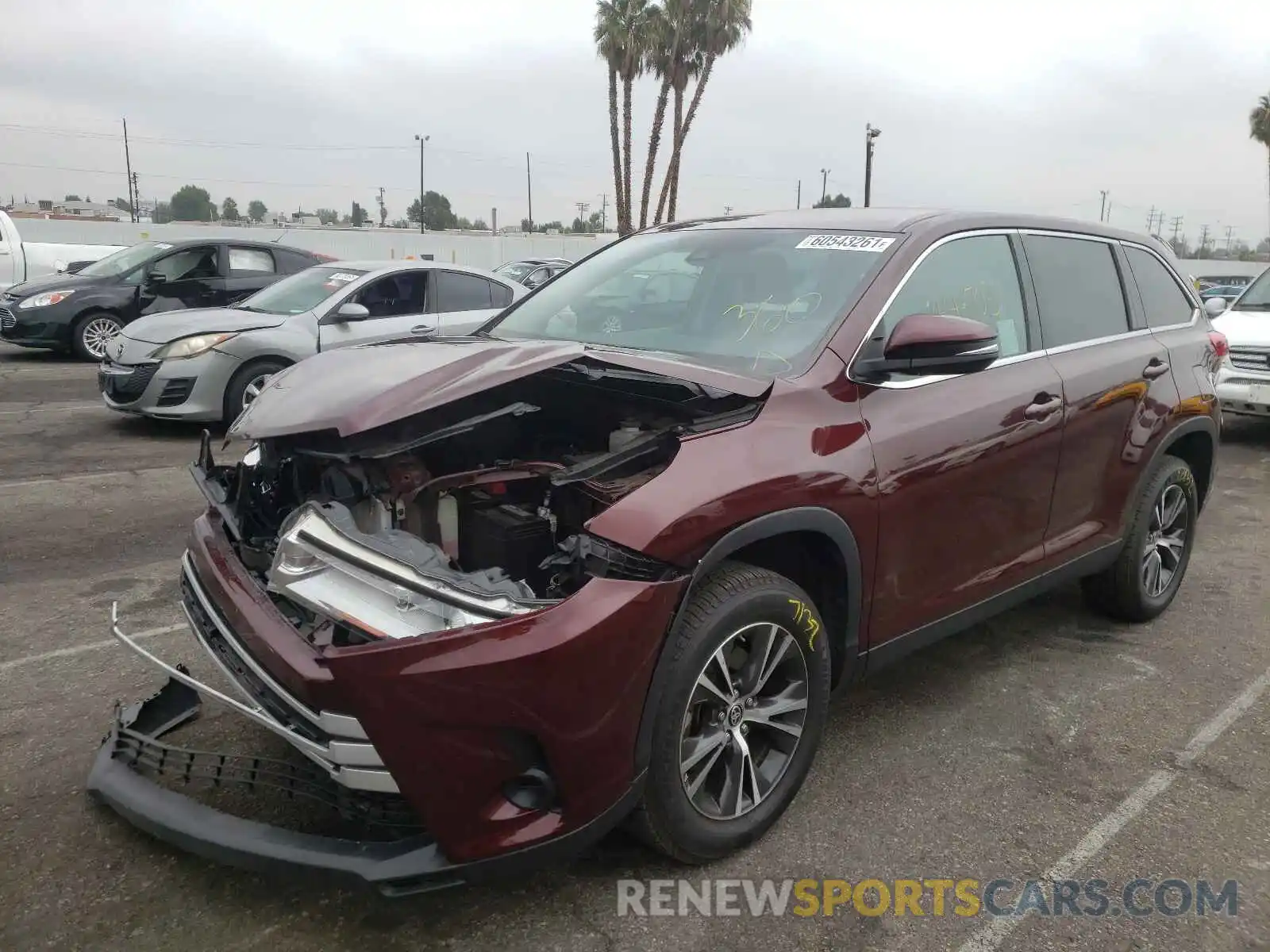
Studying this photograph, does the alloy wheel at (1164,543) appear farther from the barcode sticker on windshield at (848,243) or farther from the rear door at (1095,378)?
the barcode sticker on windshield at (848,243)

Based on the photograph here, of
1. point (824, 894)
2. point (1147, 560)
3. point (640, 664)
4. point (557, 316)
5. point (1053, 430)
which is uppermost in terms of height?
point (557, 316)

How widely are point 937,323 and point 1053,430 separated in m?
1.00

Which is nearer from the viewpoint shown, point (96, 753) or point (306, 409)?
point (306, 409)

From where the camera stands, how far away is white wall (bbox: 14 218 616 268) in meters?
30.4

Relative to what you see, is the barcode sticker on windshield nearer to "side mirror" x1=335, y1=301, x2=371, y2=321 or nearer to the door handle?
the door handle

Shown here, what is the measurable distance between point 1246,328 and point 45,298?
13682mm

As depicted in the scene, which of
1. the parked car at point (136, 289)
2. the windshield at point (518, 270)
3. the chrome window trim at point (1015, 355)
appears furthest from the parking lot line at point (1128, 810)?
the windshield at point (518, 270)

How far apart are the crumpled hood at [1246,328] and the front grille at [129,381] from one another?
30.2 ft

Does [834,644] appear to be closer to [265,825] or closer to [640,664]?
[640,664]

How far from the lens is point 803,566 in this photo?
2.90 meters

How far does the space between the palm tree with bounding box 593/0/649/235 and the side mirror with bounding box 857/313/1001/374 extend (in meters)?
27.1

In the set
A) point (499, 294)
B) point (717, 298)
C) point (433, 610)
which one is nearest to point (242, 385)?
point (499, 294)

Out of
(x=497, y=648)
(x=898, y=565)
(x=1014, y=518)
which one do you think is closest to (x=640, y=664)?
(x=497, y=648)

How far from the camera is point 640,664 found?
7.48 feet
